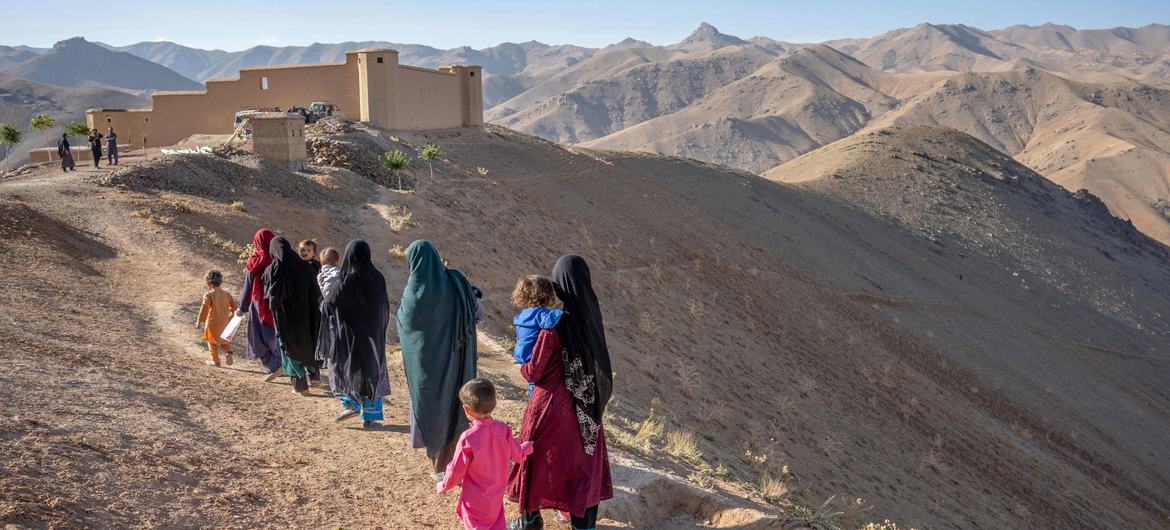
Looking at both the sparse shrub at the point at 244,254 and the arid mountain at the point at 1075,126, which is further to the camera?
the arid mountain at the point at 1075,126

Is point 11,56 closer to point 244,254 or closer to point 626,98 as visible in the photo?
point 626,98

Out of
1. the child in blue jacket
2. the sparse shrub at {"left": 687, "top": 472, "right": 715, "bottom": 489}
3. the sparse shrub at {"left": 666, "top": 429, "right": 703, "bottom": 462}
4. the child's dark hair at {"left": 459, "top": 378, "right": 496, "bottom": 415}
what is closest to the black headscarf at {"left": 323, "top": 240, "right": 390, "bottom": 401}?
the child in blue jacket

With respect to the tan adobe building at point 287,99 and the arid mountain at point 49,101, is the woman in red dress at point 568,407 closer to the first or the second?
the tan adobe building at point 287,99

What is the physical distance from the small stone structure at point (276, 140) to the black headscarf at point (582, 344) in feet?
52.3

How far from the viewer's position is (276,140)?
19.5 metres

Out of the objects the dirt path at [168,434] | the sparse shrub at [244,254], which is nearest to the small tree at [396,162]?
the sparse shrub at [244,254]

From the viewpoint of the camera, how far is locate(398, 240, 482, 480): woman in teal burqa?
5238 millimetres

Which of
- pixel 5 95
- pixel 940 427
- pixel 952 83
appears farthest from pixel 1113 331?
pixel 5 95

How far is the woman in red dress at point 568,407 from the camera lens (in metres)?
4.78

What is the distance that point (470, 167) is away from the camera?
25359mm

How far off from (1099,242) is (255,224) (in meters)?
33.4

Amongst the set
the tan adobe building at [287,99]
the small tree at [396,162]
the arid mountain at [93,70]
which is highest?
the arid mountain at [93,70]

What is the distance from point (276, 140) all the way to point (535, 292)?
16.2 meters

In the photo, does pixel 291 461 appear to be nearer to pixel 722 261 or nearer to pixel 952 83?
pixel 722 261
